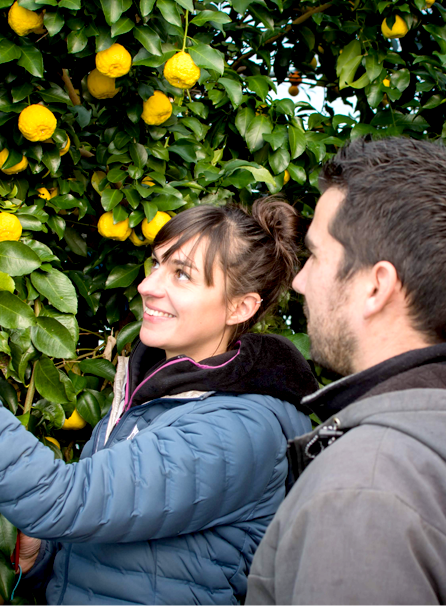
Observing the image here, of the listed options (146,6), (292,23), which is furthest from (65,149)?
(292,23)

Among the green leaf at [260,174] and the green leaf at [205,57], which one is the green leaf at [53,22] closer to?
the green leaf at [205,57]

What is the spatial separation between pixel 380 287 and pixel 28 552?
1.04 metres

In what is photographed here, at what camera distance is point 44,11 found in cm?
138

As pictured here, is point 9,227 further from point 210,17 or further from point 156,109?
point 210,17

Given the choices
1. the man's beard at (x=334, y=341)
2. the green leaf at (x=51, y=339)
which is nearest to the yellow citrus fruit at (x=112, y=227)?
the green leaf at (x=51, y=339)

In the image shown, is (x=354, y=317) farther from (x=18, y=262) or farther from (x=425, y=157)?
(x=18, y=262)

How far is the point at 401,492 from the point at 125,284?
49.9 inches

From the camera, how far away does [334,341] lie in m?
0.87

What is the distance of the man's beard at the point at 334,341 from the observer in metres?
0.86

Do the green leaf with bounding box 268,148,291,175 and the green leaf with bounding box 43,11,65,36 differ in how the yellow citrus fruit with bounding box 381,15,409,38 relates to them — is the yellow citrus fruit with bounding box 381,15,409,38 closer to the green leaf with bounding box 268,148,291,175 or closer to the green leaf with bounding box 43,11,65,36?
the green leaf with bounding box 268,148,291,175

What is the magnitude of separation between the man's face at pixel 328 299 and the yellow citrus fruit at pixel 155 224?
753mm

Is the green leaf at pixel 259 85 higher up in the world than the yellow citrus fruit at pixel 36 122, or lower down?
higher up

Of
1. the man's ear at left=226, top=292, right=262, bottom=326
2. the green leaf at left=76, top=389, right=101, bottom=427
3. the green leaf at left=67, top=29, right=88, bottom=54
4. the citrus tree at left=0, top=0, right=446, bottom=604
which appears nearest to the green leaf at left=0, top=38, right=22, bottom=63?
the citrus tree at left=0, top=0, right=446, bottom=604

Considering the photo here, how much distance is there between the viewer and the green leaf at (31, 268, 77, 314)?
4.75 ft
